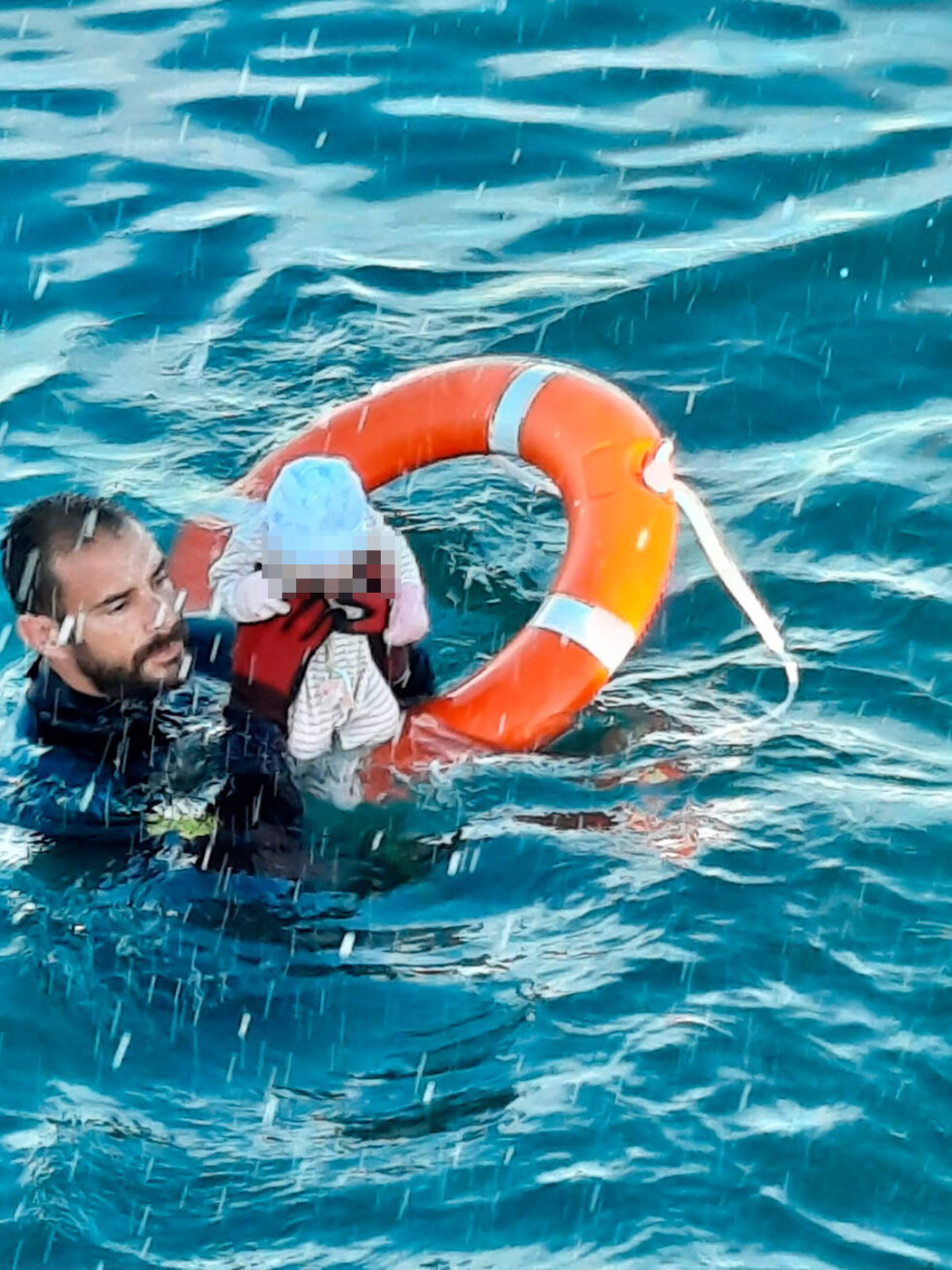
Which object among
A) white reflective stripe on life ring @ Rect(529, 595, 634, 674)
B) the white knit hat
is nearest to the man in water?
the white knit hat

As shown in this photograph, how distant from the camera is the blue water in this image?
446cm

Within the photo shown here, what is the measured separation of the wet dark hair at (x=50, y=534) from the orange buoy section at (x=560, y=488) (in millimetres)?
909

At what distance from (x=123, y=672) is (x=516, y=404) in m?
1.46

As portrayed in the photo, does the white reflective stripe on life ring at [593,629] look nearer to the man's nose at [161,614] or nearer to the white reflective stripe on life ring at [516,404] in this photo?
the white reflective stripe on life ring at [516,404]

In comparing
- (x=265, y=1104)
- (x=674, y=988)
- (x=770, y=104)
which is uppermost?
(x=770, y=104)

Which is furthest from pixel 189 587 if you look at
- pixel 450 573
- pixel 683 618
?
pixel 683 618

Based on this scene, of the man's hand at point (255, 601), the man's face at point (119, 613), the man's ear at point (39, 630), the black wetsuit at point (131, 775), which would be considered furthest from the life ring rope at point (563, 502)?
the man's ear at point (39, 630)

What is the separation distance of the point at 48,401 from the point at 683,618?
2.75 meters

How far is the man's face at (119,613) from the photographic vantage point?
5207 millimetres

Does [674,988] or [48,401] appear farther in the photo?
[48,401]

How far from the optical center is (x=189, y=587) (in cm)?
620

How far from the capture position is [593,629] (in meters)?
5.69

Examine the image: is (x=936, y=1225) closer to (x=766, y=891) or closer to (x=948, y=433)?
(x=766, y=891)

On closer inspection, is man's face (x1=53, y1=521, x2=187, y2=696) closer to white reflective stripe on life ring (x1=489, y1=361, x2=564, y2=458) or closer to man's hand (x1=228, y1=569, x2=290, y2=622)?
man's hand (x1=228, y1=569, x2=290, y2=622)
